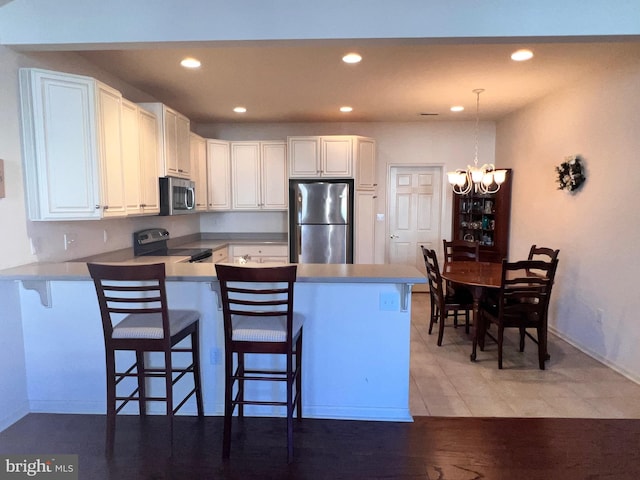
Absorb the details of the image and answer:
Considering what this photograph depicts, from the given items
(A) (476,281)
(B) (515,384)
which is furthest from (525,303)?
(B) (515,384)

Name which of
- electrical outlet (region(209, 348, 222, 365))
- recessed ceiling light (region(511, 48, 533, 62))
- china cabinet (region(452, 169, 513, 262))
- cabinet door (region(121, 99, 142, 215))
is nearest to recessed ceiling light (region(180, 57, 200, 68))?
cabinet door (region(121, 99, 142, 215))

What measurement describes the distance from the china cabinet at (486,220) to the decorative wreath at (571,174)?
1.22 metres

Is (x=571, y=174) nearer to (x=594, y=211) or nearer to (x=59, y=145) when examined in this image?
(x=594, y=211)

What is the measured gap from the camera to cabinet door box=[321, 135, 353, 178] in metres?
5.12

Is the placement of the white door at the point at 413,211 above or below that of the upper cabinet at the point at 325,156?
below

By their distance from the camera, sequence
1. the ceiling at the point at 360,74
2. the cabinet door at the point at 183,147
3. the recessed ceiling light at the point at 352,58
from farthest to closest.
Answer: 1. the cabinet door at the point at 183,147
2. the recessed ceiling light at the point at 352,58
3. the ceiling at the point at 360,74

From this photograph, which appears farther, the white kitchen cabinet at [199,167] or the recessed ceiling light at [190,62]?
the white kitchen cabinet at [199,167]

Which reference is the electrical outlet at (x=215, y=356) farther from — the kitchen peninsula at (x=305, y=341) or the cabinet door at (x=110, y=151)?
the cabinet door at (x=110, y=151)

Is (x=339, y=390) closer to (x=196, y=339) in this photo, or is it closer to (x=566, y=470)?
(x=196, y=339)

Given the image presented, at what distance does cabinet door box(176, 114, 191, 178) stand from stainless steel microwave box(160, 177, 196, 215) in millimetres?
116

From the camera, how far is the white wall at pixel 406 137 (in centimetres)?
562

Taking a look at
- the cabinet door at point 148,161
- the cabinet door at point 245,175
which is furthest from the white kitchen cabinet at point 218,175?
the cabinet door at point 148,161

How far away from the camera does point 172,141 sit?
3996 mm

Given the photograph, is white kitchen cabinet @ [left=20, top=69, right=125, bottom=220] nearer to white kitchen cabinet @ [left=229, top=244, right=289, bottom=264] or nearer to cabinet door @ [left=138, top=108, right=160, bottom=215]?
cabinet door @ [left=138, top=108, right=160, bottom=215]
